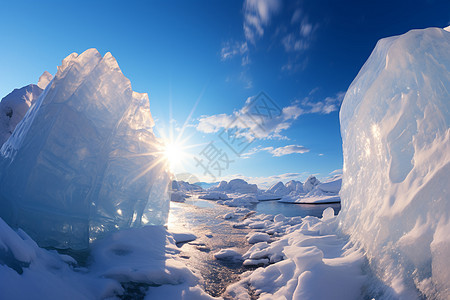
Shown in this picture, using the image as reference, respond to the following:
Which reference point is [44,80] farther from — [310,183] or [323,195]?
[310,183]

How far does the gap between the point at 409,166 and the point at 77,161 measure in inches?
249

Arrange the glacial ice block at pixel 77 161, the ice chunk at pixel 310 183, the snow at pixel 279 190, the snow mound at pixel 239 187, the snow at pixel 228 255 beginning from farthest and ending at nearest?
the snow mound at pixel 239 187 → the snow at pixel 279 190 → the ice chunk at pixel 310 183 → the snow at pixel 228 255 → the glacial ice block at pixel 77 161

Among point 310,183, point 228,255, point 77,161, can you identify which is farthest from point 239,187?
point 77,161

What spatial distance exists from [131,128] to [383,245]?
686 cm

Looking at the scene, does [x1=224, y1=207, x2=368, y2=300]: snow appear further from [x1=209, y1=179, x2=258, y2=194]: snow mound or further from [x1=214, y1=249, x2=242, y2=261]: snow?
[x1=209, y1=179, x2=258, y2=194]: snow mound

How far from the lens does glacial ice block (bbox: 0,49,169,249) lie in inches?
161

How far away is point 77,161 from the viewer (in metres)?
4.66

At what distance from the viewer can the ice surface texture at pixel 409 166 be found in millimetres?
2152

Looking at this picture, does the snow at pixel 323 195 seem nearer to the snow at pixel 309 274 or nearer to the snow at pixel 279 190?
the snow at pixel 279 190

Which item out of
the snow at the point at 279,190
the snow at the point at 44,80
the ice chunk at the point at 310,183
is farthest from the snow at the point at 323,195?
the snow at the point at 44,80

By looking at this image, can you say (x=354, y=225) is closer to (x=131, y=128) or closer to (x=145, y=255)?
(x=145, y=255)

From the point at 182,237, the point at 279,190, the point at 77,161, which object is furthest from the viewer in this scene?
the point at 279,190

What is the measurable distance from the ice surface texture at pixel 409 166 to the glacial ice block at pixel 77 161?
5.58 metres

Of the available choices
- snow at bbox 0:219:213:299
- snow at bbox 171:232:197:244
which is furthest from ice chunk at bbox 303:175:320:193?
snow at bbox 0:219:213:299
